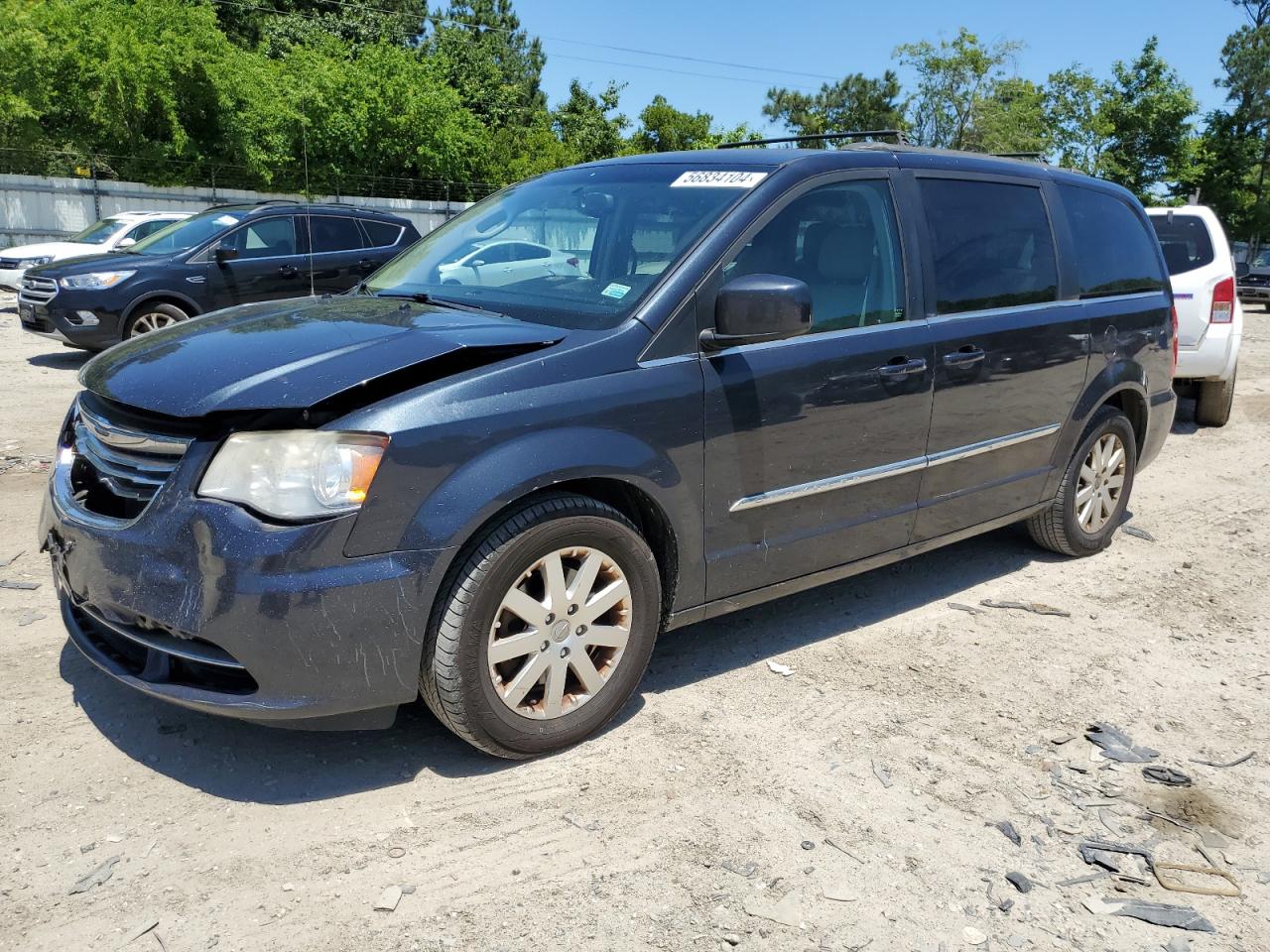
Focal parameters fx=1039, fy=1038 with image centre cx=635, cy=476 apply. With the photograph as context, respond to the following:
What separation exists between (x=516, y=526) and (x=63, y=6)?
30867mm

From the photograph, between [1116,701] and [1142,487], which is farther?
[1142,487]

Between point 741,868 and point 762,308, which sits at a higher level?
point 762,308

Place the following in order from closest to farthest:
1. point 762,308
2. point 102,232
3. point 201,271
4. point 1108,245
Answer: point 762,308
point 1108,245
point 201,271
point 102,232

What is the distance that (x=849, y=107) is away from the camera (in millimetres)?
67500

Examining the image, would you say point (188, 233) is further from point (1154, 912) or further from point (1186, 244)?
point (1154, 912)

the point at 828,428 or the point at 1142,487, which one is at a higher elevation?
the point at 828,428

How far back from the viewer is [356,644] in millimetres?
2838

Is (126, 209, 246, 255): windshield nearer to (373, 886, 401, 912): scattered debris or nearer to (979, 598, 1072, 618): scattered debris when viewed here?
(979, 598, 1072, 618): scattered debris

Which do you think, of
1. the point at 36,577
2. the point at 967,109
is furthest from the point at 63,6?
the point at 967,109

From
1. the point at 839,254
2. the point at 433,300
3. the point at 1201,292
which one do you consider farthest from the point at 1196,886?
the point at 1201,292

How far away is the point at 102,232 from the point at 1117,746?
1650 cm

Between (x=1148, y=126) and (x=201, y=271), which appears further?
(x=1148, y=126)

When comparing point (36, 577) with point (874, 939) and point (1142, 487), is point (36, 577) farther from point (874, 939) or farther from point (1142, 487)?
point (1142, 487)

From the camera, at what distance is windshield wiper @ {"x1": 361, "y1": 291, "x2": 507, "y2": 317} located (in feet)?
12.0
